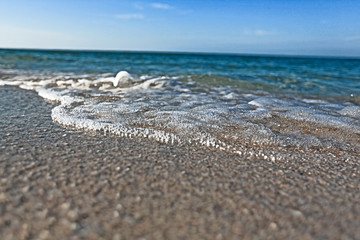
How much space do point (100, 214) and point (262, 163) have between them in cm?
103

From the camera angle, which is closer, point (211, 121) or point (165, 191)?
point (165, 191)

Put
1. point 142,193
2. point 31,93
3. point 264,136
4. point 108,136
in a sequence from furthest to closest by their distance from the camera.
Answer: point 31,93
point 264,136
point 108,136
point 142,193

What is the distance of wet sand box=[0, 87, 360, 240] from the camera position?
1.06 meters

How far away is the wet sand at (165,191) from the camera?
1.06m

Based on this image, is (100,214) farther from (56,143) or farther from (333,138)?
(333,138)

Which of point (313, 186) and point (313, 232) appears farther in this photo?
point (313, 186)

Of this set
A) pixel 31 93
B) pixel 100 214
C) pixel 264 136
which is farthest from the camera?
pixel 31 93

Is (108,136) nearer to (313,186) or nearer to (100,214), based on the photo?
(100,214)

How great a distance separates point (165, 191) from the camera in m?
1.32

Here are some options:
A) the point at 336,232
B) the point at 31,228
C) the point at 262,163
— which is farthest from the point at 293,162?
the point at 31,228

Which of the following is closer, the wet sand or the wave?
the wet sand

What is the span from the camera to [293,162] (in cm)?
179

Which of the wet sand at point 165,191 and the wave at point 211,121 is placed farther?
the wave at point 211,121

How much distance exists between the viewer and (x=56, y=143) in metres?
1.87
